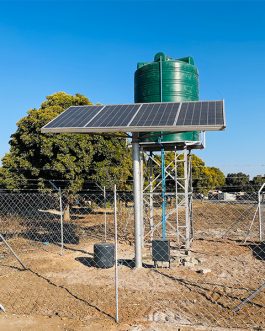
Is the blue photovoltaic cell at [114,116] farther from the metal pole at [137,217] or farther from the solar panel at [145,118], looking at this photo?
the metal pole at [137,217]

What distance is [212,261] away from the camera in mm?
10977

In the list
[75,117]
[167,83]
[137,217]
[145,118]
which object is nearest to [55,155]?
[75,117]

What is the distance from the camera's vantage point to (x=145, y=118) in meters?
9.40

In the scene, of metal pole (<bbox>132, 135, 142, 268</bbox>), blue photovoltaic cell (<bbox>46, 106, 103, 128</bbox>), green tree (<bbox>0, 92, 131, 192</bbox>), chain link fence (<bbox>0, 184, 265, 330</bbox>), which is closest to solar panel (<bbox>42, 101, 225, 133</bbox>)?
blue photovoltaic cell (<bbox>46, 106, 103, 128</bbox>)

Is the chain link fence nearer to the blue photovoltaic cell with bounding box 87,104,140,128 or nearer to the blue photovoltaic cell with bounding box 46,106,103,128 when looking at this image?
the blue photovoltaic cell with bounding box 87,104,140,128

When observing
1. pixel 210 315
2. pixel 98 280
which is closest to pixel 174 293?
pixel 210 315

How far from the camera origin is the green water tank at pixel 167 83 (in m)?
11.7

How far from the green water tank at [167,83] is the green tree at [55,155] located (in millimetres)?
6741

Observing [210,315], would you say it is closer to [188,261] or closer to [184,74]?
[188,261]

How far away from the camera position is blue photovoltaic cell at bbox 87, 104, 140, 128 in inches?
365

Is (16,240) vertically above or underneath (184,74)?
underneath

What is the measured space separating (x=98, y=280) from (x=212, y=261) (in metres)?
3.79

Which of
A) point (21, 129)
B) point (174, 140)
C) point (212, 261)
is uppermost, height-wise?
point (21, 129)

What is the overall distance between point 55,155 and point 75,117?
28.6ft
